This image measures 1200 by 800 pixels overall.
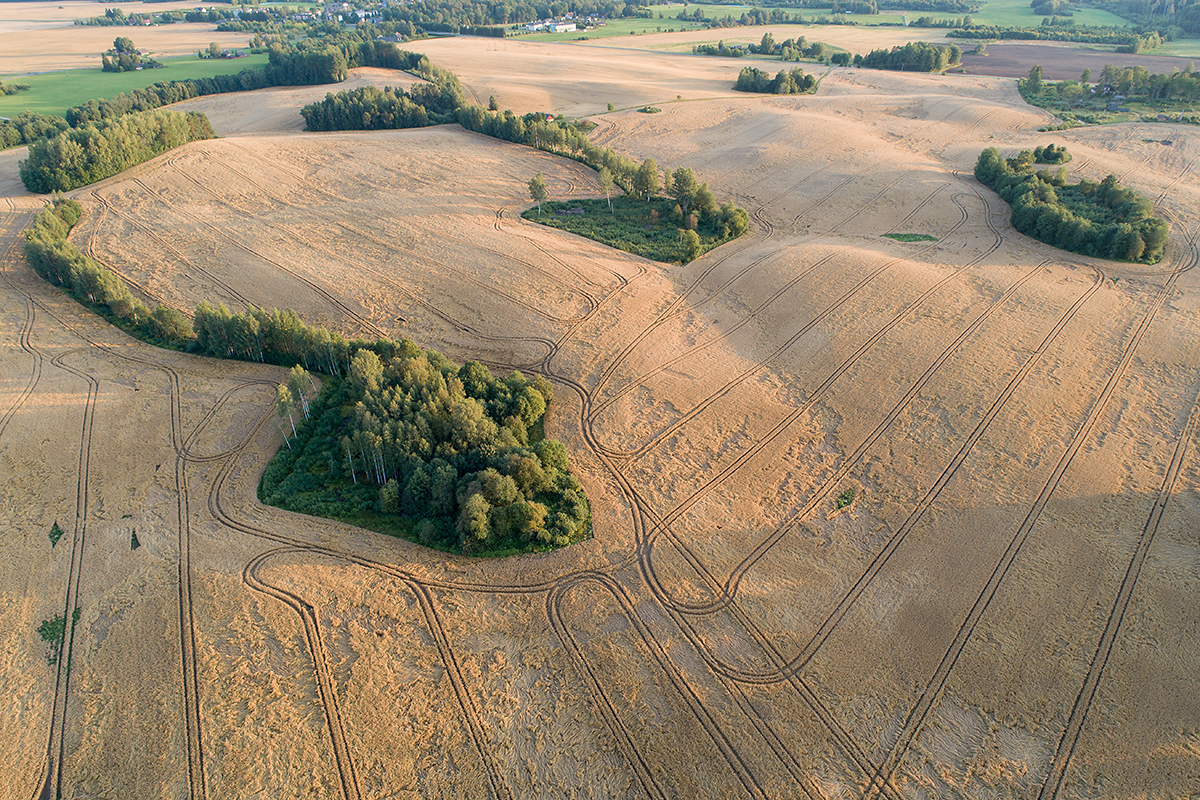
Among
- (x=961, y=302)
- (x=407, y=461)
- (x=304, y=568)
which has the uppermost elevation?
(x=961, y=302)

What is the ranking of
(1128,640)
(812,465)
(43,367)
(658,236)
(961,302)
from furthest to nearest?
(658,236) → (961,302) → (43,367) → (812,465) → (1128,640)

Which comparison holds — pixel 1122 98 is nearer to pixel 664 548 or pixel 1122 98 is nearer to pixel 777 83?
pixel 777 83

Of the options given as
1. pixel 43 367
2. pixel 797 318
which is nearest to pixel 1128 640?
pixel 797 318

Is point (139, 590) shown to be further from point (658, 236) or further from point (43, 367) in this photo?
point (658, 236)

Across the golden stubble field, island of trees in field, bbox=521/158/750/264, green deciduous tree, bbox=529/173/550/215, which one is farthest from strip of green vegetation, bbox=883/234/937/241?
green deciduous tree, bbox=529/173/550/215

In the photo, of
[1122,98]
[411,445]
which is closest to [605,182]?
[411,445]

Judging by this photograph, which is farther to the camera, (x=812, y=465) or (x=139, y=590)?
(x=812, y=465)
